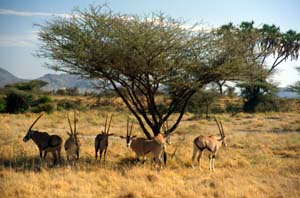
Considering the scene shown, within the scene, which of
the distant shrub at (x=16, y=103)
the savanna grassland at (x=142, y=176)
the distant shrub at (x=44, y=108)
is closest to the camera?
the savanna grassland at (x=142, y=176)

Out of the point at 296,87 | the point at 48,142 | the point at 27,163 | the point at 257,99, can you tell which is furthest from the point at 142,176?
the point at 257,99

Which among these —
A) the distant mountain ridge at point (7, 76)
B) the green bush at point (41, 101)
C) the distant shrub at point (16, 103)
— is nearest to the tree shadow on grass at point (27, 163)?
the distant mountain ridge at point (7, 76)

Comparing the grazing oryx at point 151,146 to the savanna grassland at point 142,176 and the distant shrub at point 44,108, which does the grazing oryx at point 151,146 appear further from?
the distant shrub at point 44,108

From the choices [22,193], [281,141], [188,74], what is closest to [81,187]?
[22,193]

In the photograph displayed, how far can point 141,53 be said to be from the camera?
1215 centimetres

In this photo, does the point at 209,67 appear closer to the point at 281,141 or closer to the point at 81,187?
the point at 81,187

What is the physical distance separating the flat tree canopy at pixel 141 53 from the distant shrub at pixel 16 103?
83.2 feet

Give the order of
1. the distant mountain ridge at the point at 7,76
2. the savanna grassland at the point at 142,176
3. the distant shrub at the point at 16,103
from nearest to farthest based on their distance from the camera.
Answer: the savanna grassland at the point at 142,176, the distant mountain ridge at the point at 7,76, the distant shrub at the point at 16,103

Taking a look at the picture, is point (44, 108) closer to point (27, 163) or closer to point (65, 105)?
point (65, 105)

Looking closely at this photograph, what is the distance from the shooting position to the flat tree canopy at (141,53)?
1217 cm

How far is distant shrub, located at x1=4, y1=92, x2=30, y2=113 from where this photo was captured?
36.9m

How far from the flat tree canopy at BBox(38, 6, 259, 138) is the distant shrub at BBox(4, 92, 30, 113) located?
2535 centimetres

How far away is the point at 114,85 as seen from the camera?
14008 mm

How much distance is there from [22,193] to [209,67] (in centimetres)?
718
